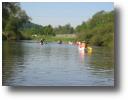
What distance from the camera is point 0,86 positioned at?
16.1ft

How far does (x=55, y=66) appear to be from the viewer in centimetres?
496

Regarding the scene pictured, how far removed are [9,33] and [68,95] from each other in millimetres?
680

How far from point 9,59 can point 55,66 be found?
37 centimetres

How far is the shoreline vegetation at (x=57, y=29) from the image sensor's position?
4.95 meters

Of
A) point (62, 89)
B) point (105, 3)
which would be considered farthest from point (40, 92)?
point (105, 3)

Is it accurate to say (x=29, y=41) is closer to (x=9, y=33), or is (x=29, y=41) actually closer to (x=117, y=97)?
(x=9, y=33)

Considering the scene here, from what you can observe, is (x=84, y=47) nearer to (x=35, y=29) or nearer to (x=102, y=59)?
(x=102, y=59)

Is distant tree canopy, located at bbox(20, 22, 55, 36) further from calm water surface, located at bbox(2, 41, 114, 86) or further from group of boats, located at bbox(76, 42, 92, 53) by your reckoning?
group of boats, located at bbox(76, 42, 92, 53)

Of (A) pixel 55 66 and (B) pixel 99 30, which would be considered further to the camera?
(B) pixel 99 30

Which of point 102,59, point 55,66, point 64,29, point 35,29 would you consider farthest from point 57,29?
point 102,59

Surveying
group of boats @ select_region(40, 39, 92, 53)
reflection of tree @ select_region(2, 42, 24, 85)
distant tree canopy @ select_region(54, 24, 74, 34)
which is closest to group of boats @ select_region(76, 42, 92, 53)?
group of boats @ select_region(40, 39, 92, 53)

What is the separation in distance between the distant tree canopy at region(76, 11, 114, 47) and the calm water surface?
8 centimetres

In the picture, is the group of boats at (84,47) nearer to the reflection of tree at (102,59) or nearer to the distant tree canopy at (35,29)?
the reflection of tree at (102,59)

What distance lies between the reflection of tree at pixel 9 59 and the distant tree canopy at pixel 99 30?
0.51 m
